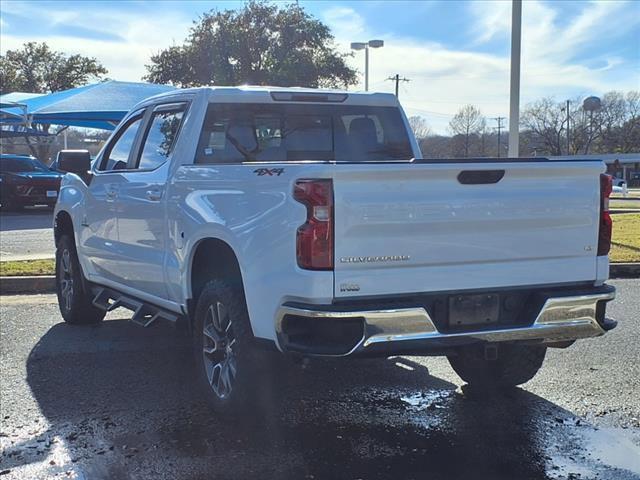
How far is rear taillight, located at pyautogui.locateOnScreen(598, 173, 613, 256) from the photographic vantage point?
420 centimetres

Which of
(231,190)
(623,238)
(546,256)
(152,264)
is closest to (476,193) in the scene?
(546,256)

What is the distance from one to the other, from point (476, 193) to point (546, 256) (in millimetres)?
606

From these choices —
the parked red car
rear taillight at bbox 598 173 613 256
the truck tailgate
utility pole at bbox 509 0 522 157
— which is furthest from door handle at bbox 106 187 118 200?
the parked red car

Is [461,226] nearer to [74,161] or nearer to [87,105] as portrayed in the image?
A: [74,161]

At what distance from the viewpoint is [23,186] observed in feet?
67.3

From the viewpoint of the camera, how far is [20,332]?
272 inches

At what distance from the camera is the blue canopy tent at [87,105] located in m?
17.3

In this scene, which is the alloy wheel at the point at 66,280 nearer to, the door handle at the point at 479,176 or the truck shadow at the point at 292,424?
the truck shadow at the point at 292,424

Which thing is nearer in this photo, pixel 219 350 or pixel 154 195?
pixel 219 350

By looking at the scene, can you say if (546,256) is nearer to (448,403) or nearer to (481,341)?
(481,341)

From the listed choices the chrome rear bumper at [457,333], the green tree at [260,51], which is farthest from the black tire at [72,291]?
the green tree at [260,51]

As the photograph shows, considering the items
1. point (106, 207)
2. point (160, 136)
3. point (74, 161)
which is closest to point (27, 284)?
point (74, 161)

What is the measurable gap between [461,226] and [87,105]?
15.5 m

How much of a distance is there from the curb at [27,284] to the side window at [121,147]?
3.20m
